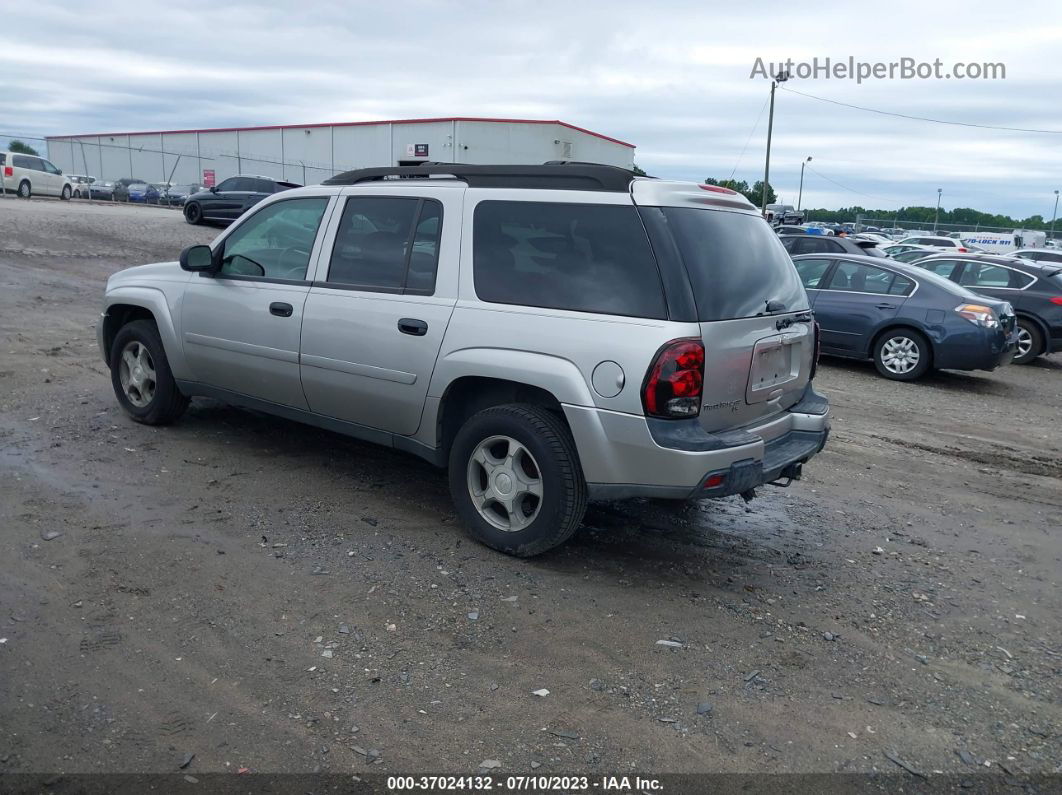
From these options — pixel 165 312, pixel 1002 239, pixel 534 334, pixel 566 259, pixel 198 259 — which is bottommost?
pixel 165 312

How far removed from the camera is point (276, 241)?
230 inches

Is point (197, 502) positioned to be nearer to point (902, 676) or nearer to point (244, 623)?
point (244, 623)

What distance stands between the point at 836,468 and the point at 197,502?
4.66m

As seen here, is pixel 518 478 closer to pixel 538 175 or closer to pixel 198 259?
pixel 538 175

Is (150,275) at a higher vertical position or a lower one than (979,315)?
higher

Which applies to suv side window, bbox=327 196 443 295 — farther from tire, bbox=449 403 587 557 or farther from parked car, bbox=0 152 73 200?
parked car, bbox=0 152 73 200

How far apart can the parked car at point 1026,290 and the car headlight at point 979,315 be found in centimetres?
290

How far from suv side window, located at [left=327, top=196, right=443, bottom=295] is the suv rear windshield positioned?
1.34 metres

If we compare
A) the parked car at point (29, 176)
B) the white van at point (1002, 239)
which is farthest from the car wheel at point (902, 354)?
the white van at point (1002, 239)

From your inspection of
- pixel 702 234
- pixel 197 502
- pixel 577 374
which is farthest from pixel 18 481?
pixel 702 234

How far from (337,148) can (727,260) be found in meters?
50.4

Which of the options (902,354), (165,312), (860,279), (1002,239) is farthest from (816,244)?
(1002,239)

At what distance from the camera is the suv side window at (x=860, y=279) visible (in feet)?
38.1

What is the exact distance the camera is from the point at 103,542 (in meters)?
4.65
